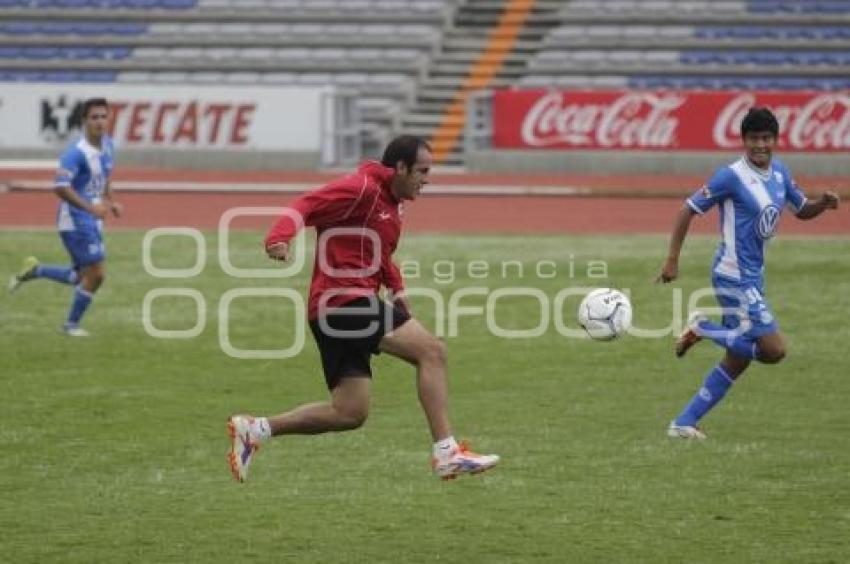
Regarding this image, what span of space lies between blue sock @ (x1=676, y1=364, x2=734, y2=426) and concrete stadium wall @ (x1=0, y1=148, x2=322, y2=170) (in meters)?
24.6

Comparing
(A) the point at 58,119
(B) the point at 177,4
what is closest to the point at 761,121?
(A) the point at 58,119

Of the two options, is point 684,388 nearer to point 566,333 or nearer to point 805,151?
point 566,333

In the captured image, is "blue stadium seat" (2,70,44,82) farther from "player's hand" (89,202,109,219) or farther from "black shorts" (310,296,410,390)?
"black shorts" (310,296,410,390)

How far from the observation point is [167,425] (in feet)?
42.6

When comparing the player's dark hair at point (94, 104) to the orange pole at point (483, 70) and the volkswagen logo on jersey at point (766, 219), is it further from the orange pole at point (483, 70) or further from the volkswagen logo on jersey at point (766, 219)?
the orange pole at point (483, 70)

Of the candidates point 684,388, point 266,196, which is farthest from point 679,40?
point 684,388

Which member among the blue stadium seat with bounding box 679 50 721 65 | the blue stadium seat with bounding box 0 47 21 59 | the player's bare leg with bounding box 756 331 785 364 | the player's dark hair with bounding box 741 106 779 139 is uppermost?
the player's dark hair with bounding box 741 106 779 139

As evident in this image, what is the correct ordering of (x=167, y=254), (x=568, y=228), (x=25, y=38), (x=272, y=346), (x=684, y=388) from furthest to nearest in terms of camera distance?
(x=25, y=38)
(x=568, y=228)
(x=167, y=254)
(x=272, y=346)
(x=684, y=388)

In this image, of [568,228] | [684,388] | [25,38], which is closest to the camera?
[684,388]

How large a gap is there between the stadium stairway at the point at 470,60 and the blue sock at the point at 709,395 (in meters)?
25.0

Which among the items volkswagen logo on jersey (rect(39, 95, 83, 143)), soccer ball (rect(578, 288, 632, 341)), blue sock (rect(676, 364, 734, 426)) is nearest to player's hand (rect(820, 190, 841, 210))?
blue sock (rect(676, 364, 734, 426))

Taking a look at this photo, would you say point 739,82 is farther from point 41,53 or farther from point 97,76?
point 41,53

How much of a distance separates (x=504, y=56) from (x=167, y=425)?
28.1 m

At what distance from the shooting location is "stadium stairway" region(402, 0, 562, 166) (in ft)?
124
